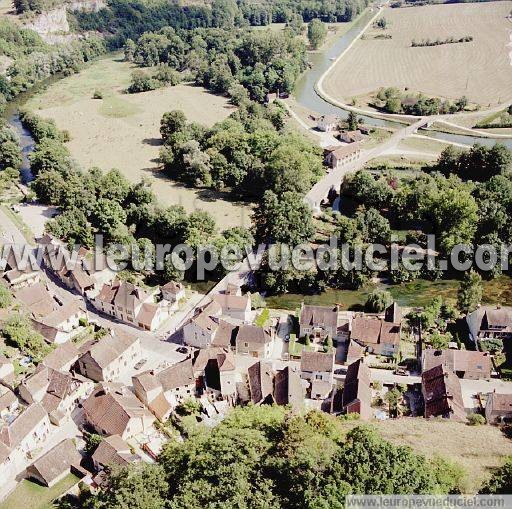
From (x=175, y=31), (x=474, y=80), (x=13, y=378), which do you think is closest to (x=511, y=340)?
(x=13, y=378)

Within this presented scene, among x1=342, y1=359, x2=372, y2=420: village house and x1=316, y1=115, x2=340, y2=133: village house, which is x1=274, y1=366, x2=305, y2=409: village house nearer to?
x1=342, y1=359, x2=372, y2=420: village house

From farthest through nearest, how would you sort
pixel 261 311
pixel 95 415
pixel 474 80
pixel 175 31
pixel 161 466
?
1. pixel 175 31
2. pixel 474 80
3. pixel 261 311
4. pixel 95 415
5. pixel 161 466

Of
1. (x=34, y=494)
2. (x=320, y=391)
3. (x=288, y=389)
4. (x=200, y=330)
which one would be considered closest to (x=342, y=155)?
(x=200, y=330)

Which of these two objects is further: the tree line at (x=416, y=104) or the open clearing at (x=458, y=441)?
the tree line at (x=416, y=104)

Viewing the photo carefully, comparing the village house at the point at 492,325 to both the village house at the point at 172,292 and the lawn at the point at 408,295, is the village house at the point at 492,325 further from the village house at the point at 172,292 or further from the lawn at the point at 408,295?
the village house at the point at 172,292

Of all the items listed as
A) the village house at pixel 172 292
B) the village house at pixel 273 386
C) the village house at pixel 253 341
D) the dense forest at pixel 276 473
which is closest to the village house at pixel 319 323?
the village house at pixel 253 341

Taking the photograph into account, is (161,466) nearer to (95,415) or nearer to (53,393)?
(95,415)

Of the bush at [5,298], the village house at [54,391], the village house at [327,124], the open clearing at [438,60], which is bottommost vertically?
the village house at [54,391]
